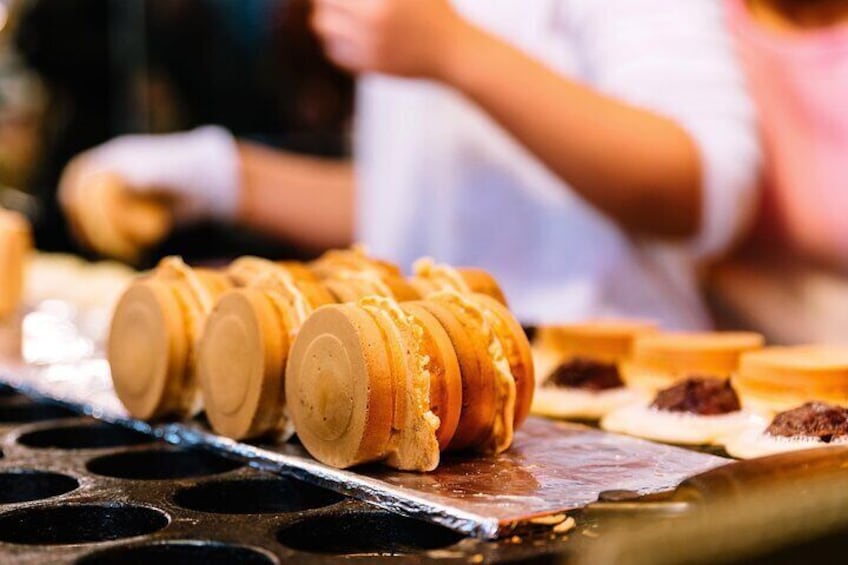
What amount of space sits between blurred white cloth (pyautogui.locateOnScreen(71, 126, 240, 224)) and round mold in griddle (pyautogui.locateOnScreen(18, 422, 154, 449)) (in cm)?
227

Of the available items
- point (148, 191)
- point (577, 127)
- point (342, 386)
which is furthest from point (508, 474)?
point (148, 191)

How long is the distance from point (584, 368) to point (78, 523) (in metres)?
0.94

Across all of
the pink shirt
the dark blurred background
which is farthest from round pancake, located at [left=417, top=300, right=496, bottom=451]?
the dark blurred background

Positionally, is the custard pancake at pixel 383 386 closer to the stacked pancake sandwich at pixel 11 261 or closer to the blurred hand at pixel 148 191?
the stacked pancake sandwich at pixel 11 261

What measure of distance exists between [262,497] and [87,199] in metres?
2.51

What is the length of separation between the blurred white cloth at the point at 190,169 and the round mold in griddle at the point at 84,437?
2266 mm

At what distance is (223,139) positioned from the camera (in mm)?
4363

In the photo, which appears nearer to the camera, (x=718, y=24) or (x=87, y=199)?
(x=718, y=24)

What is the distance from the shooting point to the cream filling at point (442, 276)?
159 cm

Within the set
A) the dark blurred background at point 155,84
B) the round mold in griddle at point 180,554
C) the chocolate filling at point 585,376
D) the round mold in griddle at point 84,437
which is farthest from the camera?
the dark blurred background at point 155,84

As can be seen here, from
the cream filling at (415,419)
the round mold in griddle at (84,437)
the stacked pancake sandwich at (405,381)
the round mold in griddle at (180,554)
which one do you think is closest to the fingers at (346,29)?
the round mold in griddle at (84,437)

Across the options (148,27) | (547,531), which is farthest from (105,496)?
(148,27)

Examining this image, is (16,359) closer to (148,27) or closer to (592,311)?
(592,311)

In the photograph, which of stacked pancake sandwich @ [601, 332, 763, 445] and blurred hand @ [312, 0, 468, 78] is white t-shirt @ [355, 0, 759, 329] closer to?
blurred hand @ [312, 0, 468, 78]
